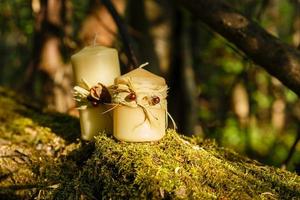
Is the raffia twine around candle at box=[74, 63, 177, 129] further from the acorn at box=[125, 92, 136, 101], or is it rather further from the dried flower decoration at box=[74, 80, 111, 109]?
the dried flower decoration at box=[74, 80, 111, 109]

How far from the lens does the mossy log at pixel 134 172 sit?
176cm

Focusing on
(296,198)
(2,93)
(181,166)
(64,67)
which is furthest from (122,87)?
(64,67)

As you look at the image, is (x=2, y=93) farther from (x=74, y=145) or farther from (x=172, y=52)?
(x=172, y=52)

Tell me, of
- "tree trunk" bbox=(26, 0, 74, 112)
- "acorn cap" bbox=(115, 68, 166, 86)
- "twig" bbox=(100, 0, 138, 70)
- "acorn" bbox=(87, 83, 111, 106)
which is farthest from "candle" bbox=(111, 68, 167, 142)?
"tree trunk" bbox=(26, 0, 74, 112)

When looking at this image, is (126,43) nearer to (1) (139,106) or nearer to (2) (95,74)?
(2) (95,74)

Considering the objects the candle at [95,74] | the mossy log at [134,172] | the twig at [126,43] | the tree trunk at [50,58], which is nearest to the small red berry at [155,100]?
the mossy log at [134,172]

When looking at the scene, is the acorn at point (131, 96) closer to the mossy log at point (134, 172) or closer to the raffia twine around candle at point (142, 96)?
the raffia twine around candle at point (142, 96)

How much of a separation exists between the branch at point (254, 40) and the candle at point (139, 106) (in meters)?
0.79

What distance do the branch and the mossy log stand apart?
1.69 ft

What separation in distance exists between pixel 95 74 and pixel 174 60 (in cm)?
393

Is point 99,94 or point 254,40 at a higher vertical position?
point 254,40

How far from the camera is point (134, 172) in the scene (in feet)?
5.95

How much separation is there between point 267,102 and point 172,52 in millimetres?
3802

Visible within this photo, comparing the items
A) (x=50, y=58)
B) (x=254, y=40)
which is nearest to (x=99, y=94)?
(x=254, y=40)
